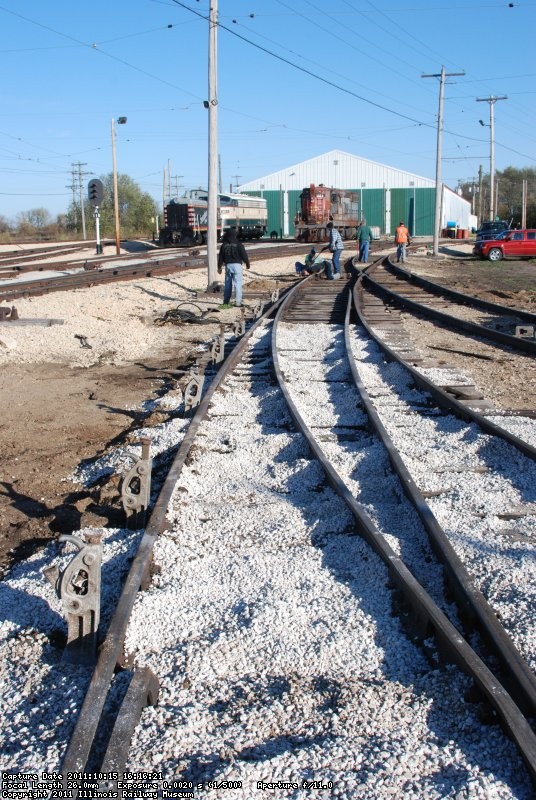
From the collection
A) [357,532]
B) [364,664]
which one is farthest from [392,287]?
[364,664]

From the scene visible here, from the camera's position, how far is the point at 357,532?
469 centimetres

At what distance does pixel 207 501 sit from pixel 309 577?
1.39 metres

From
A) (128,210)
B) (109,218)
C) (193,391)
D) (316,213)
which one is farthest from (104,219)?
(193,391)

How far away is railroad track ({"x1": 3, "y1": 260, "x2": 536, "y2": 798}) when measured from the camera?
2.67 meters

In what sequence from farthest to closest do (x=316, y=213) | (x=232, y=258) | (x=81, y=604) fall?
1. (x=316, y=213)
2. (x=232, y=258)
3. (x=81, y=604)

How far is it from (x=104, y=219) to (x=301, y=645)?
8209cm

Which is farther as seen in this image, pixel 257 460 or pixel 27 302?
pixel 27 302

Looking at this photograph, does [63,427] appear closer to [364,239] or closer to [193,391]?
[193,391]

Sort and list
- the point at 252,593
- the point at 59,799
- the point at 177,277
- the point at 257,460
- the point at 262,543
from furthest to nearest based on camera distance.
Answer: the point at 177,277 → the point at 257,460 → the point at 262,543 → the point at 252,593 → the point at 59,799

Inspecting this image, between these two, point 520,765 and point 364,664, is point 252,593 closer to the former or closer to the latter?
point 364,664

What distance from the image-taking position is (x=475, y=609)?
355 cm

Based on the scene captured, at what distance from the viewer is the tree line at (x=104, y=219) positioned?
7762cm

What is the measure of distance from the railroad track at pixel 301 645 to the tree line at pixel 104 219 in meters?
63.8

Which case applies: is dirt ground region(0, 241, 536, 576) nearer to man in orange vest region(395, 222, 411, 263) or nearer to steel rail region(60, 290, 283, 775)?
steel rail region(60, 290, 283, 775)
